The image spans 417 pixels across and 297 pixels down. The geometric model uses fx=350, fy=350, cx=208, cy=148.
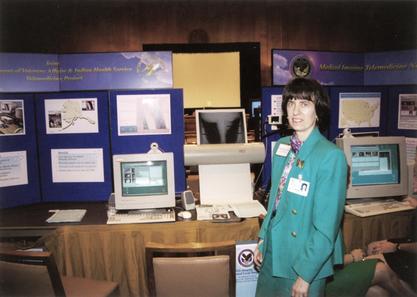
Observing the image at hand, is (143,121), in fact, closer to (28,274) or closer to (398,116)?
(28,274)

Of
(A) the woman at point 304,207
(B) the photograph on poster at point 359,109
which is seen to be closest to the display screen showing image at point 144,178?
(A) the woman at point 304,207

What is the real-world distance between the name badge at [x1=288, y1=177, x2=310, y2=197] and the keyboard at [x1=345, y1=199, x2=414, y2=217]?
3.45 feet

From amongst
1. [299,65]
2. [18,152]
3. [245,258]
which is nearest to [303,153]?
[245,258]

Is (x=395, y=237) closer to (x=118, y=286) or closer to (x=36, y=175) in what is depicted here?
(x=118, y=286)

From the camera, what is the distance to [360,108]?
302cm

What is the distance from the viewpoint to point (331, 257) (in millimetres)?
1559

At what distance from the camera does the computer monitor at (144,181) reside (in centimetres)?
242

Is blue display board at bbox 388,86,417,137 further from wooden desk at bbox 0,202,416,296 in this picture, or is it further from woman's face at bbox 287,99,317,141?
woman's face at bbox 287,99,317,141

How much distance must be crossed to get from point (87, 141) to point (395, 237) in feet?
7.83

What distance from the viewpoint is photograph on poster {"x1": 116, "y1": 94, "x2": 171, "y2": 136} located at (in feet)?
8.96

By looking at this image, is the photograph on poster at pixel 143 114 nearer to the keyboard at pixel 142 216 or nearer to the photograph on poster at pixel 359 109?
the keyboard at pixel 142 216

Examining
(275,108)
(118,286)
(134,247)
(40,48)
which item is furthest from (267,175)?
(40,48)

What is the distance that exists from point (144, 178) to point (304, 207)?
1.27 meters

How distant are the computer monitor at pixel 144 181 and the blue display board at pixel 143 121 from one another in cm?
39
